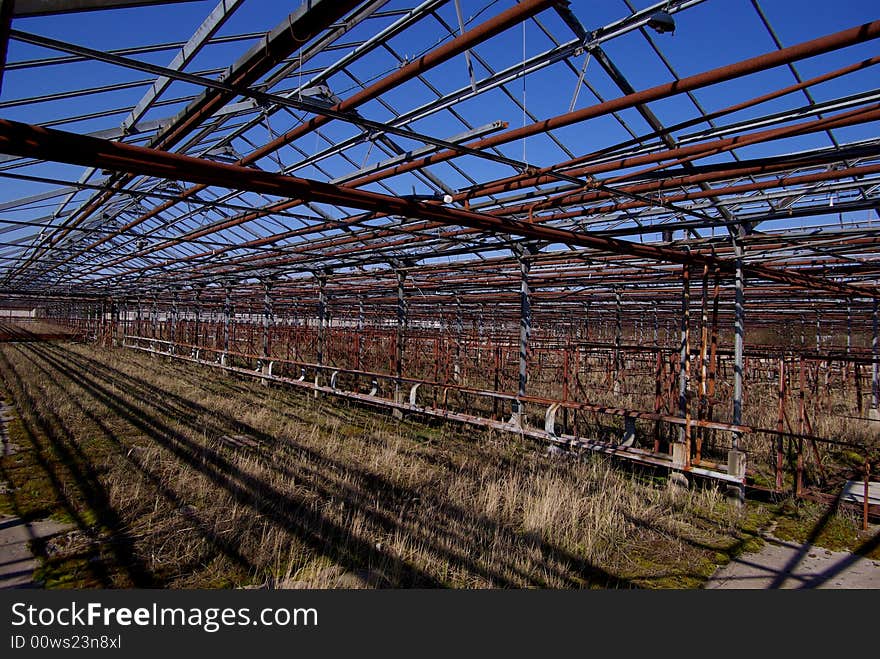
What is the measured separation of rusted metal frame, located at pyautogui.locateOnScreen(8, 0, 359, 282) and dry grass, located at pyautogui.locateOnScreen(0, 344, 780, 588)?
4.06 metres

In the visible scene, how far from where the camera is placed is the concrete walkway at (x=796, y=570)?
4992 millimetres

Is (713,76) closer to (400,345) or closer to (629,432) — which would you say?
(629,432)

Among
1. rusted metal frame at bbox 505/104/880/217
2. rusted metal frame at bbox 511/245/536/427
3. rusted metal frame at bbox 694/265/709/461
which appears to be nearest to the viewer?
rusted metal frame at bbox 505/104/880/217

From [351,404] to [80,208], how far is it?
308 inches

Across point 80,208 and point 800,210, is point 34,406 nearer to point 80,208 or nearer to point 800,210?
point 80,208

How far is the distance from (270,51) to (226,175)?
5.48 feet

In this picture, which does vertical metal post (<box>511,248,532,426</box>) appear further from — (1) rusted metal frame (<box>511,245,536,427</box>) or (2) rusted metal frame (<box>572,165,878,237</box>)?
(2) rusted metal frame (<box>572,165,878,237</box>)

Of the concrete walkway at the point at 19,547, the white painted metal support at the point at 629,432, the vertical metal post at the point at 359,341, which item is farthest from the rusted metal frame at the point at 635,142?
the vertical metal post at the point at 359,341

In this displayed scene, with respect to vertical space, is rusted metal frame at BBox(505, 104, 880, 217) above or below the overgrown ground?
above

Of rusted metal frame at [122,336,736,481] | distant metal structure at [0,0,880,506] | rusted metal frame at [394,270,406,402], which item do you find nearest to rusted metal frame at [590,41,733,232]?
distant metal structure at [0,0,880,506]

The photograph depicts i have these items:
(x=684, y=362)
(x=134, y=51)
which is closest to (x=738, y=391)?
(x=684, y=362)

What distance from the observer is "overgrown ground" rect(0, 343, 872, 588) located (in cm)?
475

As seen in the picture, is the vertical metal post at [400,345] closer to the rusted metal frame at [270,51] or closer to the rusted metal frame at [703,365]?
the rusted metal frame at [703,365]

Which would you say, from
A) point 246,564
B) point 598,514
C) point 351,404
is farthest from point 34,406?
point 598,514
